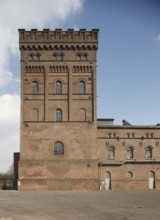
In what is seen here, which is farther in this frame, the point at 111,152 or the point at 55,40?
the point at 111,152

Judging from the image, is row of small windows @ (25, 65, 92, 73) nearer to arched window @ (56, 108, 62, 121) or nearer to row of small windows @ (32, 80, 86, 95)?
row of small windows @ (32, 80, 86, 95)

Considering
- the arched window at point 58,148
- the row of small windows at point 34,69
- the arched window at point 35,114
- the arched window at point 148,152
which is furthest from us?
the arched window at point 148,152

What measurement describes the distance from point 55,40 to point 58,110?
8.09 m

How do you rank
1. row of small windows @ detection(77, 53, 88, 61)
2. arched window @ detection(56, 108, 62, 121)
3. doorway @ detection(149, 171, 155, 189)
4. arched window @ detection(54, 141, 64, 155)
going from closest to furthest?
arched window @ detection(54, 141, 64, 155) < arched window @ detection(56, 108, 62, 121) < row of small windows @ detection(77, 53, 88, 61) < doorway @ detection(149, 171, 155, 189)

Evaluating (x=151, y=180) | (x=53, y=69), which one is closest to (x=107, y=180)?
(x=151, y=180)

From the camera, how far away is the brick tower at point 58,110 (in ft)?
141

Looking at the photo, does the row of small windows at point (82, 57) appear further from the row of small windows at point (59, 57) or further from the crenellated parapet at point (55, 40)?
the crenellated parapet at point (55, 40)

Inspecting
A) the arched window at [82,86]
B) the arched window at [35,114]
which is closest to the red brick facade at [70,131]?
the arched window at [82,86]

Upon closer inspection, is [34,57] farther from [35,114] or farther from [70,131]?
[70,131]

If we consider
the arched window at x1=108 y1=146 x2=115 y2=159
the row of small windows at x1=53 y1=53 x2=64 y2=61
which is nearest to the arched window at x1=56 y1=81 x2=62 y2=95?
the row of small windows at x1=53 y1=53 x2=64 y2=61

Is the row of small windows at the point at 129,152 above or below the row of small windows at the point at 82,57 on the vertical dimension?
below

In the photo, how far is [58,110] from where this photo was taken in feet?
146

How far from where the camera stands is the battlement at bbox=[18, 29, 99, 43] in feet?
148

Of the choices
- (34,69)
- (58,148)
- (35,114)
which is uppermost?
(34,69)
